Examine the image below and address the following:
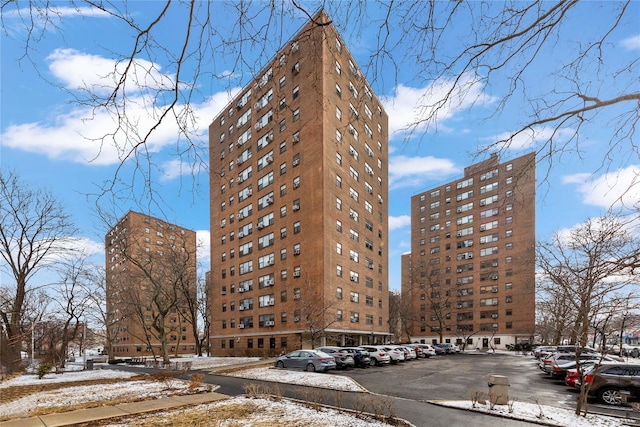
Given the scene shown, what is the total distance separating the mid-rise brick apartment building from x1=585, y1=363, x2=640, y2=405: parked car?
5908cm

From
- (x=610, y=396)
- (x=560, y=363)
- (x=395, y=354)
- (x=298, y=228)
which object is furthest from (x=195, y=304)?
(x=610, y=396)

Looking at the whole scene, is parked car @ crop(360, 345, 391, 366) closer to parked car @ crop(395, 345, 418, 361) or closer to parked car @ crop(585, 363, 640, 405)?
parked car @ crop(395, 345, 418, 361)

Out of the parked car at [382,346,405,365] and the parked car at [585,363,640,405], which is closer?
the parked car at [585,363,640,405]

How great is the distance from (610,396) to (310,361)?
16.5m

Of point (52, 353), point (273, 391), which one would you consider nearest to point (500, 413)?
point (273, 391)

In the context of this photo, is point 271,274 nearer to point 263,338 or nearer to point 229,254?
point 263,338

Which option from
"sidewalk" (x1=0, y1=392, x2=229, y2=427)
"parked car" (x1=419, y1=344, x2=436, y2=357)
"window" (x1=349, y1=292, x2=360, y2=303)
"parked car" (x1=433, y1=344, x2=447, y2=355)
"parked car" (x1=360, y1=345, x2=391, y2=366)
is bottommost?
"parked car" (x1=433, y1=344, x2=447, y2=355)

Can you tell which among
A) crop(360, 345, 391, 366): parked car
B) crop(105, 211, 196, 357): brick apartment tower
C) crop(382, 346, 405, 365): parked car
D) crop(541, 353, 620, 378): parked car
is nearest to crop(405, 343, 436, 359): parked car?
crop(382, 346, 405, 365): parked car

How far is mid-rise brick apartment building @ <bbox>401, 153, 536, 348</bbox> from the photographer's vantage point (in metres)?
77.2

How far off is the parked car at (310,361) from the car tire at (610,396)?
49.2ft

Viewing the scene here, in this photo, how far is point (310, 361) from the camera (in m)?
25.9

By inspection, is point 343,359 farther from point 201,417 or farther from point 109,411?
point 201,417

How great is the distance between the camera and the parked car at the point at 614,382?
14.0 m

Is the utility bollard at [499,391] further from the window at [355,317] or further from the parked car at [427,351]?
the window at [355,317]
